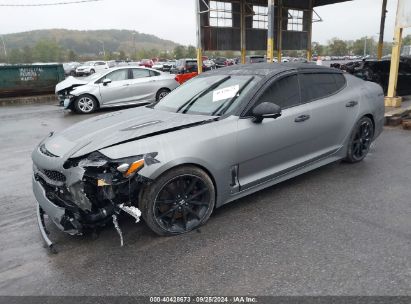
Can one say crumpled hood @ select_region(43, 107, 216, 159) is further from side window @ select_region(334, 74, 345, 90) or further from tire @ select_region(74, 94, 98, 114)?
tire @ select_region(74, 94, 98, 114)

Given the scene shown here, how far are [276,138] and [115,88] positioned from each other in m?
8.85

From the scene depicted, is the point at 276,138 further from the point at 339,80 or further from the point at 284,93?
the point at 339,80

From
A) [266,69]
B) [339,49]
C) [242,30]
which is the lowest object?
[266,69]

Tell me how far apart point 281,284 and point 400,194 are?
7.61 ft

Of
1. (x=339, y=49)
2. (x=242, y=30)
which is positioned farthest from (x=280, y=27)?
(x=339, y=49)

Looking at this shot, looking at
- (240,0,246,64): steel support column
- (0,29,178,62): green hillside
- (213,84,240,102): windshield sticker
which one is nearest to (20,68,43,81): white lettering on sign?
(240,0,246,64): steel support column

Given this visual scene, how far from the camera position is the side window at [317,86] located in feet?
13.8

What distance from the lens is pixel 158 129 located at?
10.6ft

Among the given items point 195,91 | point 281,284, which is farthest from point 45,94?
point 281,284

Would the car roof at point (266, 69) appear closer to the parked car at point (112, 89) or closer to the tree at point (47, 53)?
the parked car at point (112, 89)

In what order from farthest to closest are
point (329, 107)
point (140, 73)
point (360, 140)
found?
point (140, 73) → point (360, 140) → point (329, 107)

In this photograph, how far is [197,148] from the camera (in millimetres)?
3188

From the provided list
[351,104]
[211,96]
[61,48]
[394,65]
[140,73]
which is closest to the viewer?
[211,96]

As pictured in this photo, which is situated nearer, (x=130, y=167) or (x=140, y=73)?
(x=130, y=167)
